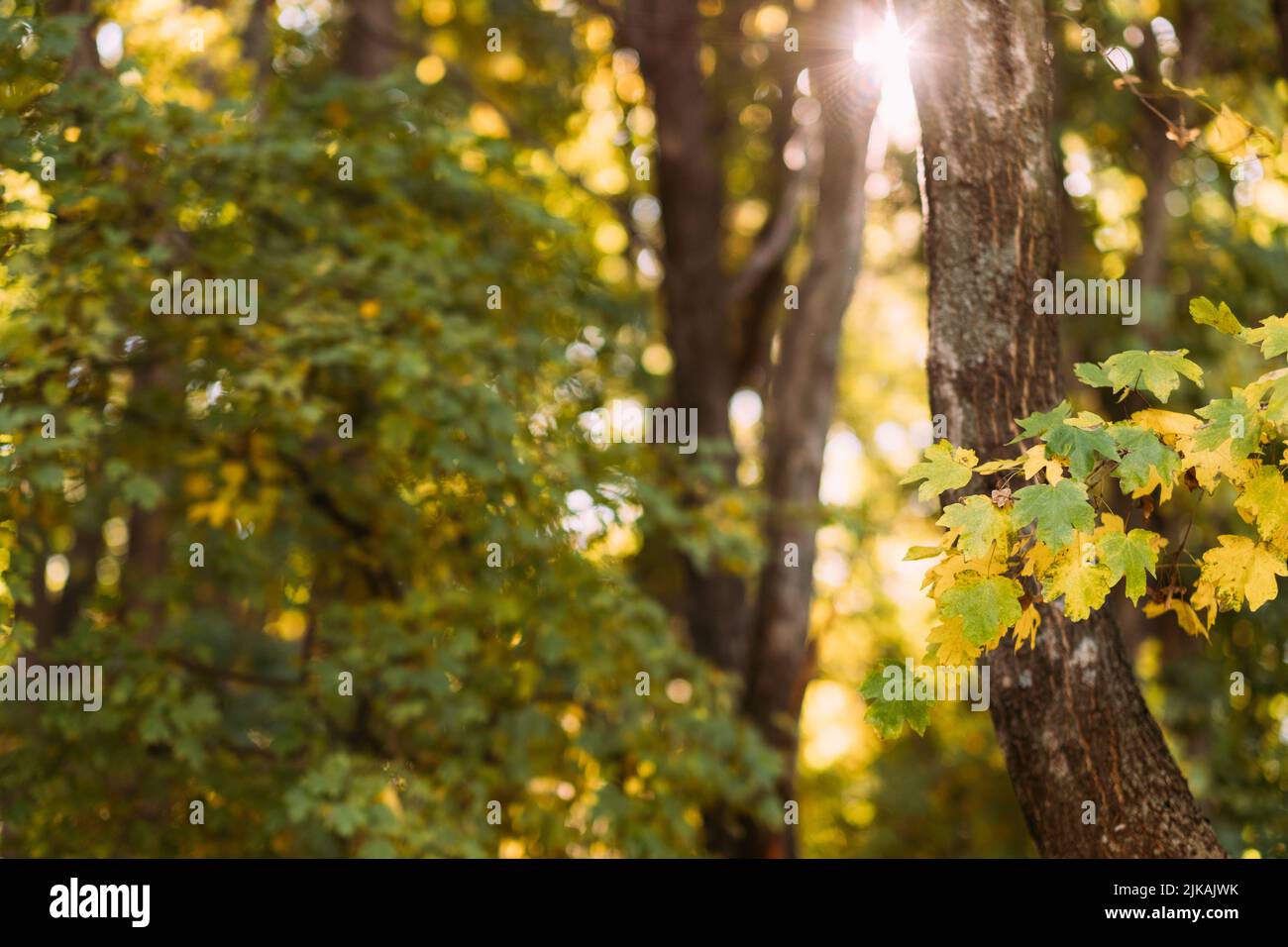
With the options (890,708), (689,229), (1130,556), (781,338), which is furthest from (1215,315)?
(689,229)

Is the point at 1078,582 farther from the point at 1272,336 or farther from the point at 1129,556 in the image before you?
the point at 1272,336

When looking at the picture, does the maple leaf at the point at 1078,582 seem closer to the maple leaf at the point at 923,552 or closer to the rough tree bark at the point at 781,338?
the maple leaf at the point at 923,552

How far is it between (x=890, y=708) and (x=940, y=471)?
60cm

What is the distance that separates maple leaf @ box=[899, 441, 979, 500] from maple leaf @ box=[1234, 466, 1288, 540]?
68 centimetres

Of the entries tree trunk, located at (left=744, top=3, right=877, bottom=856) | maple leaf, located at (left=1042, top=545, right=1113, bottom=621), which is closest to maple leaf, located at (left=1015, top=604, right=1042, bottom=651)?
maple leaf, located at (left=1042, top=545, right=1113, bottom=621)

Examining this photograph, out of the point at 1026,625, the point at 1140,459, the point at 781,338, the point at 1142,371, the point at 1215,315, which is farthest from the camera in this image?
the point at 781,338

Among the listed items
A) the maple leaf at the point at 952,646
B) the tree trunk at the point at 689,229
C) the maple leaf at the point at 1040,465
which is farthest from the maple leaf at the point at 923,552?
the tree trunk at the point at 689,229

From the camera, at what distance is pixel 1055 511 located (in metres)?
2.78

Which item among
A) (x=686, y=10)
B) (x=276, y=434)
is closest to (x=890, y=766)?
(x=686, y=10)

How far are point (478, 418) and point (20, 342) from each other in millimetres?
2006

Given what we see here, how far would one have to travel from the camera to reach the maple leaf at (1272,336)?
2955 mm

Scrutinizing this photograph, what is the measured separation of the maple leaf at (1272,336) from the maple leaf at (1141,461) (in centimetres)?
36

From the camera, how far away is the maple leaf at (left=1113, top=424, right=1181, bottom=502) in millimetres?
2875

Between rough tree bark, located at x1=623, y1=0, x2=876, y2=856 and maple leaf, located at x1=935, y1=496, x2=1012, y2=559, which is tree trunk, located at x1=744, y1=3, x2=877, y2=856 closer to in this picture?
rough tree bark, located at x1=623, y1=0, x2=876, y2=856
